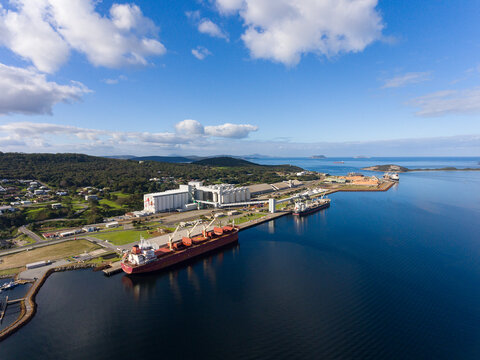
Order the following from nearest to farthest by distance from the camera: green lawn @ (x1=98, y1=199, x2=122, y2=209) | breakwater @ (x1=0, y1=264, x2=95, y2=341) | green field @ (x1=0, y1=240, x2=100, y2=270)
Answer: breakwater @ (x1=0, y1=264, x2=95, y2=341) → green field @ (x1=0, y1=240, x2=100, y2=270) → green lawn @ (x1=98, y1=199, x2=122, y2=209)

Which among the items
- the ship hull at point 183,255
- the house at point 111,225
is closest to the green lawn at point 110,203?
the house at point 111,225

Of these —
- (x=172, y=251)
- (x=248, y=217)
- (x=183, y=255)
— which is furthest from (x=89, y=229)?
(x=248, y=217)

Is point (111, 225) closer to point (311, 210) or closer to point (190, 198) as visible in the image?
point (190, 198)

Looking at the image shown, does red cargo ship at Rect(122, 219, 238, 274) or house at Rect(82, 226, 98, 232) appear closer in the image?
red cargo ship at Rect(122, 219, 238, 274)

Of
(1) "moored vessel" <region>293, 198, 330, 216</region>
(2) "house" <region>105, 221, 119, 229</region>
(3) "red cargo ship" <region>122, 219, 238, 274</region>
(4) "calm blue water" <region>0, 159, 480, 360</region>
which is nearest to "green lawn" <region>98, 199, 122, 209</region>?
(2) "house" <region>105, 221, 119, 229</region>

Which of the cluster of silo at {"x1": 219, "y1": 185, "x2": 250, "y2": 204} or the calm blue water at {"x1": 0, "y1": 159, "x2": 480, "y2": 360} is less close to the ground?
the cluster of silo at {"x1": 219, "y1": 185, "x2": 250, "y2": 204}

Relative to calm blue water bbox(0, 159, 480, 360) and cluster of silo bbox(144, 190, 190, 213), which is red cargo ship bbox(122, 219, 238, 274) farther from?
cluster of silo bbox(144, 190, 190, 213)
